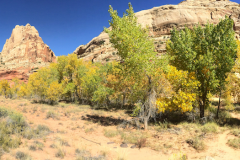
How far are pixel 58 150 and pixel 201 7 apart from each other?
10224 cm

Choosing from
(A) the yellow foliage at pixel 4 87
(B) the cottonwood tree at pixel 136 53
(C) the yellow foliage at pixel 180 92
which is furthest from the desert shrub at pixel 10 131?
(A) the yellow foliage at pixel 4 87

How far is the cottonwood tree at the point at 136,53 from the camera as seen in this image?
34.3 ft

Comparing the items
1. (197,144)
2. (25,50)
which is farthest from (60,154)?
(25,50)

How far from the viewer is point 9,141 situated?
641cm

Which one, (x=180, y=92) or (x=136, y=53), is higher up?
(x=136, y=53)

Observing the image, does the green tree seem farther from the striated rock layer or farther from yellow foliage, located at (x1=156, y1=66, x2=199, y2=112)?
the striated rock layer

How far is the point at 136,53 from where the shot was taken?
10.5 m

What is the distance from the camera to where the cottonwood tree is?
34.3 feet

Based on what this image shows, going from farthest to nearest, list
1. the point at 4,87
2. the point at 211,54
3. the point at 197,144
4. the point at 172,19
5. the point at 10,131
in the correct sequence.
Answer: the point at 172,19 → the point at 4,87 → the point at 211,54 → the point at 197,144 → the point at 10,131

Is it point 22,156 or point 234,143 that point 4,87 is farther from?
point 234,143

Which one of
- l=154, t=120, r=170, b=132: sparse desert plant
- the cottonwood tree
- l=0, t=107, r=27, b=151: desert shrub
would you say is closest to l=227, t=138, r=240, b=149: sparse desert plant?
l=154, t=120, r=170, b=132: sparse desert plant

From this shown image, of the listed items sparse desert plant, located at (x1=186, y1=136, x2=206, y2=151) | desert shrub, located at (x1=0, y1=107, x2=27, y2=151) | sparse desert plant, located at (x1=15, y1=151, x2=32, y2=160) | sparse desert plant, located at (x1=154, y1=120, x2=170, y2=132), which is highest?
desert shrub, located at (x1=0, y1=107, x2=27, y2=151)

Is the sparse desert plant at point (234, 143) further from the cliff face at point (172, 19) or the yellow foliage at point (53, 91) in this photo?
the cliff face at point (172, 19)

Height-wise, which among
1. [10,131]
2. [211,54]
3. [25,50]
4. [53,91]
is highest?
[25,50]
